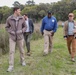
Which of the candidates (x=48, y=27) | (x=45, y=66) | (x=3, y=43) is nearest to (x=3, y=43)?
(x=3, y=43)

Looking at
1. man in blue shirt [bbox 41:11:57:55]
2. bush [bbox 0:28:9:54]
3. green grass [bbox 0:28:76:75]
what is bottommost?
green grass [bbox 0:28:76:75]

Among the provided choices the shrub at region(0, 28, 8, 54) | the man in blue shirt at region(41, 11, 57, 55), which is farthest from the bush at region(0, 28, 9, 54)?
the man in blue shirt at region(41, 11, 57, 55)

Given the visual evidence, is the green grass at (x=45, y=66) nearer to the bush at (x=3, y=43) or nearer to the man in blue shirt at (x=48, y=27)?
the man in blue shirt at (x=48, y=27)

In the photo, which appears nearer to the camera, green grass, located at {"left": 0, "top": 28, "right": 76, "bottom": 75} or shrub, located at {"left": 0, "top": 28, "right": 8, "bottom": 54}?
green grass, located at {"left": 0, "top": 28, "right": 76, "bottom": 75}

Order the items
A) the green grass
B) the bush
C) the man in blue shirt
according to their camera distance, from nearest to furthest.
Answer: the green grass
the man in blue shirt
the bush

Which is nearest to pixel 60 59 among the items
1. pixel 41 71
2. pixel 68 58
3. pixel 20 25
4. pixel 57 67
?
pixel 68 58

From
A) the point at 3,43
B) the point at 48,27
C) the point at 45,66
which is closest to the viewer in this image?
the point at 45,66

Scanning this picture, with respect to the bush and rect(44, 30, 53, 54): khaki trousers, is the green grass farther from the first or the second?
the bush

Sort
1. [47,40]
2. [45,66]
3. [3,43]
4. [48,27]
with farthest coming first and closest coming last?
[3,43]
[47,40]
[48,27]
[45,66]

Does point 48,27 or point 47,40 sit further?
point 47,40

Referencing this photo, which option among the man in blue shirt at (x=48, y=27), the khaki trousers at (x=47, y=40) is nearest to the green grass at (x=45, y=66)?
the khaki trousers at (x=47, y=40)

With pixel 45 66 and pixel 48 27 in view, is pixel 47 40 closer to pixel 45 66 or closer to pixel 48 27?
pixel 48 27

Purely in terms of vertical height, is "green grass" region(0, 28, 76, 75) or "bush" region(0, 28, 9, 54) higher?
"bush" region(0, 28, 9, 54)

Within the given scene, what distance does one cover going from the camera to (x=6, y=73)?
7.79 m
